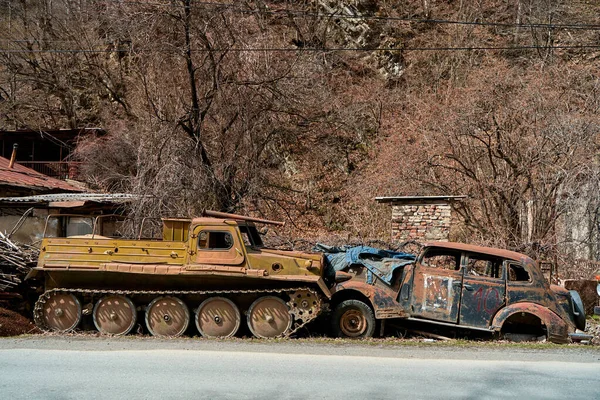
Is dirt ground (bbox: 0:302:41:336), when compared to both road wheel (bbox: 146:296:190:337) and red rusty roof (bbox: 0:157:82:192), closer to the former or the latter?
road wheel (bbox: 146:296:190:337)

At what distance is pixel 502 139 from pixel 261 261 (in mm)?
11588

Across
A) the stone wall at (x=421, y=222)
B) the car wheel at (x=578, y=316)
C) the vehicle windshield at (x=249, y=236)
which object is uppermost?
the stone wall at (x=421, y=222)

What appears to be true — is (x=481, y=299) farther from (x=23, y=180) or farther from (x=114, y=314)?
(x=23, y=180)

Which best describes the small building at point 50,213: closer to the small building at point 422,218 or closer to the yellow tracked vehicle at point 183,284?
the yellow tracked vehicle at point 183,284

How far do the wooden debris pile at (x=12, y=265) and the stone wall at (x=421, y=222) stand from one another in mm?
9737

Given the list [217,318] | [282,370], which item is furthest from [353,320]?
[282,370]

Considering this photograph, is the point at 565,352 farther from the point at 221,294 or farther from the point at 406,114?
the point at 406,114

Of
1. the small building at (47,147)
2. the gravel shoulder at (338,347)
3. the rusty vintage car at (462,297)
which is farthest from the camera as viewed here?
the small building at (47,147)

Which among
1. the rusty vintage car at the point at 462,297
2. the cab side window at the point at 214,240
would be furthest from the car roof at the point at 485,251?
the cab side window at the point at 214,240

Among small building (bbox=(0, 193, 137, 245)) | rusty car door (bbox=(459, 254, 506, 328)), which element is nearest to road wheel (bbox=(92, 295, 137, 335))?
small building (bbox=(0, 193, 137, 245))

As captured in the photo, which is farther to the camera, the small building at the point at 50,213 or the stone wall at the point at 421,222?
the stone wall at the point at 421,222

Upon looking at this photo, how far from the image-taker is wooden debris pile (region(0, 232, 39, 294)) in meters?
12.0

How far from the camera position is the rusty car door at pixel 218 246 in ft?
35.6

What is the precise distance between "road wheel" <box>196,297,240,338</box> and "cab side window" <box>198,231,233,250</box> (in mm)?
983
